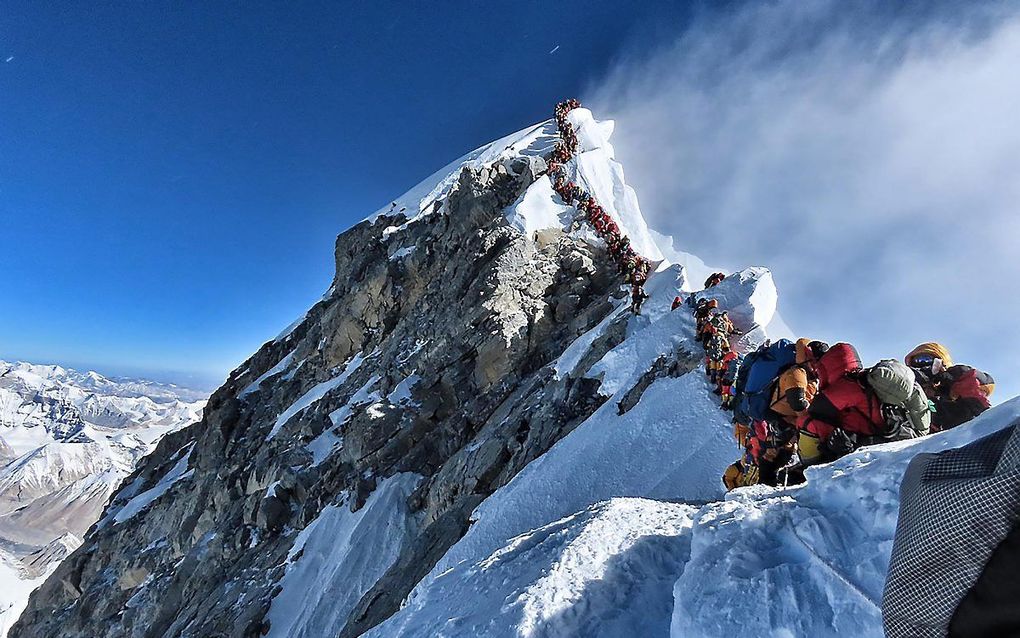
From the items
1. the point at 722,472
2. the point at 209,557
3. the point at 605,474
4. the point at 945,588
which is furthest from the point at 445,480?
the point at 209,557

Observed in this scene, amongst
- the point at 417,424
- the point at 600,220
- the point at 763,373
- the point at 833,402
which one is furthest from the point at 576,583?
the point at 600,220

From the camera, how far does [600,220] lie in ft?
89.4

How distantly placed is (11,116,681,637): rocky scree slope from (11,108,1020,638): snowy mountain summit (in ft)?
0.55

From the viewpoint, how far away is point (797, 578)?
3727 millimetres

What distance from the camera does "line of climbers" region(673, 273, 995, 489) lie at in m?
5.61

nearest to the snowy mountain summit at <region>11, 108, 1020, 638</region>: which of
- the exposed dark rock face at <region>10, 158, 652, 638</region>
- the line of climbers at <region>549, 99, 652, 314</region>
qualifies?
the exposed dark rock face at <region>10, 158, 652, 638</region>

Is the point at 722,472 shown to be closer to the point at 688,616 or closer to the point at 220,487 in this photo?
the point at 688,616

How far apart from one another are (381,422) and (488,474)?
10.5 metres

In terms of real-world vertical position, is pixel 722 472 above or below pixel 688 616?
above

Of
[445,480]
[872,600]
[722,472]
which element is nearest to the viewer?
[872,600]

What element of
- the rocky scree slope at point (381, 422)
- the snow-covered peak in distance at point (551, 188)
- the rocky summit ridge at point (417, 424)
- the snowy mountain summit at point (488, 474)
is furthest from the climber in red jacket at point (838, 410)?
the snow-covered peak in distance at point (551, 188)

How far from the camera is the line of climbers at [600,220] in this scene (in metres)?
19.3

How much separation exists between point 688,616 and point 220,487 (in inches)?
1367

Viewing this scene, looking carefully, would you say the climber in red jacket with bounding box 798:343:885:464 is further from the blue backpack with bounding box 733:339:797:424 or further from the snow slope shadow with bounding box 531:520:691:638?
the snow slope shadow with bounding box 531:520:691:638
